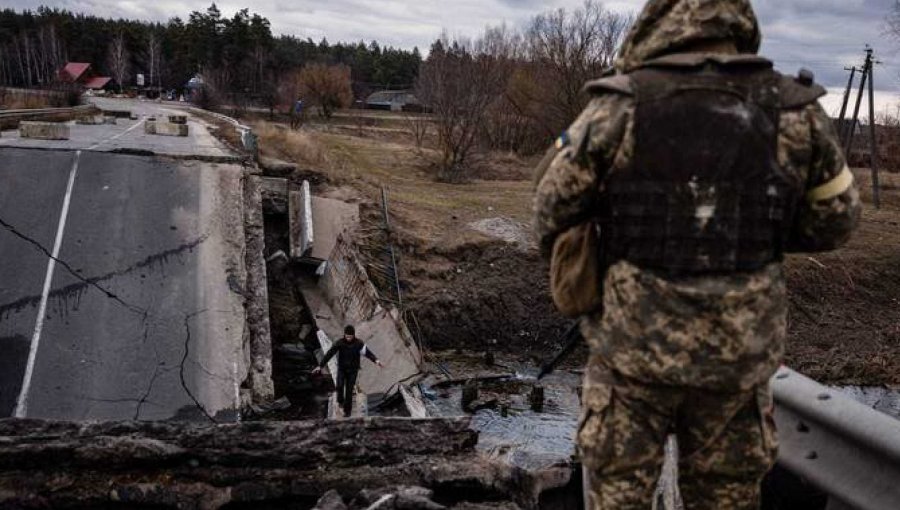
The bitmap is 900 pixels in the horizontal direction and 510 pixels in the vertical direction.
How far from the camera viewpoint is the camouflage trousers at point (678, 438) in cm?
245

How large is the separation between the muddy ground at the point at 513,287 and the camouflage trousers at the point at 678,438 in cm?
1043

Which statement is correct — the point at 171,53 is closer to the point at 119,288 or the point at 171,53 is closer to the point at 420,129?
the point at 420,129

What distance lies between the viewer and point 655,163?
7.68ft

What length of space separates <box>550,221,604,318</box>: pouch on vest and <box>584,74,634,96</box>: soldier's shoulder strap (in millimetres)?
417

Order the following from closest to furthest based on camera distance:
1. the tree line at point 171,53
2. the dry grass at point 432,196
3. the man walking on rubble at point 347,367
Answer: the man walking on rubble at point 347,367
the dry grass at point 432,196
the tree line at point 171,53

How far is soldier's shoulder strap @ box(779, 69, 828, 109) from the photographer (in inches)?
93.9

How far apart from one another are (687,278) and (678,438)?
57 cm

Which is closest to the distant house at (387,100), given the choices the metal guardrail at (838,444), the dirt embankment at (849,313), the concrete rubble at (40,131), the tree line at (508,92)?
the tree line at (508,92)

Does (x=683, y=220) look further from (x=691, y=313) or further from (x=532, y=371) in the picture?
(x=532, y=371)

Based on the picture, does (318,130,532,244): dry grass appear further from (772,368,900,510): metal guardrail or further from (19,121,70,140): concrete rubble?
(772,368,900,510): metal guardrail

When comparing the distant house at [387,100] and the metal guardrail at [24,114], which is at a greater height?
the distant house at [387,100]

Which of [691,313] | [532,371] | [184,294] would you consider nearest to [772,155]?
[691,313]

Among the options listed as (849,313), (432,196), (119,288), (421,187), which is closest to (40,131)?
(119,288)

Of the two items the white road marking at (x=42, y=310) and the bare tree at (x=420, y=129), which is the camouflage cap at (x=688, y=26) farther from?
the bare tree at (x=420, y=129)
